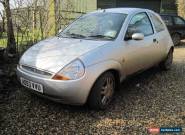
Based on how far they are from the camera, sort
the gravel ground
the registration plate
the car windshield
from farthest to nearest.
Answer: the car windshield < the registration plate < the gravel ground

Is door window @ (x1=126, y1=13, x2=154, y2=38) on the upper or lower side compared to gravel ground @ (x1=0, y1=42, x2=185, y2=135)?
upper

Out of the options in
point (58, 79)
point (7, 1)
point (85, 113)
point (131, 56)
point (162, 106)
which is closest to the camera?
point (58, 79)

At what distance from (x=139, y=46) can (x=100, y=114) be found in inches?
68.9

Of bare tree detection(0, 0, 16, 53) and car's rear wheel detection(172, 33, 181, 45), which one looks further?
car's rear wheel detection(172, 33, 181, 45)

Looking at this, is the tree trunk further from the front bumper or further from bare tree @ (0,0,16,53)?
the front bumper

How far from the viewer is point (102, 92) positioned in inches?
203

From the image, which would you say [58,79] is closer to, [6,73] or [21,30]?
[6,73]

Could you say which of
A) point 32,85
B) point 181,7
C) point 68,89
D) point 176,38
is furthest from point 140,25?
point 181,7

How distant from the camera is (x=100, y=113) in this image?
5098 millimetres

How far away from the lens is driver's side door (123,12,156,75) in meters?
5.83

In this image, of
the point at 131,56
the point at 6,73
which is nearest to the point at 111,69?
→ the point at 131,56

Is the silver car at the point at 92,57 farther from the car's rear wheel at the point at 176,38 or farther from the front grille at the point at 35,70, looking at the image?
the car's rear wheel at the point at 176,38

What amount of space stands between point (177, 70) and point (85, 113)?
3.97 meters

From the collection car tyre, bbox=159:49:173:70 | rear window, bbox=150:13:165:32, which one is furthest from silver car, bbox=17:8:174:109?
car tyre, bbox=159:49:173:70
